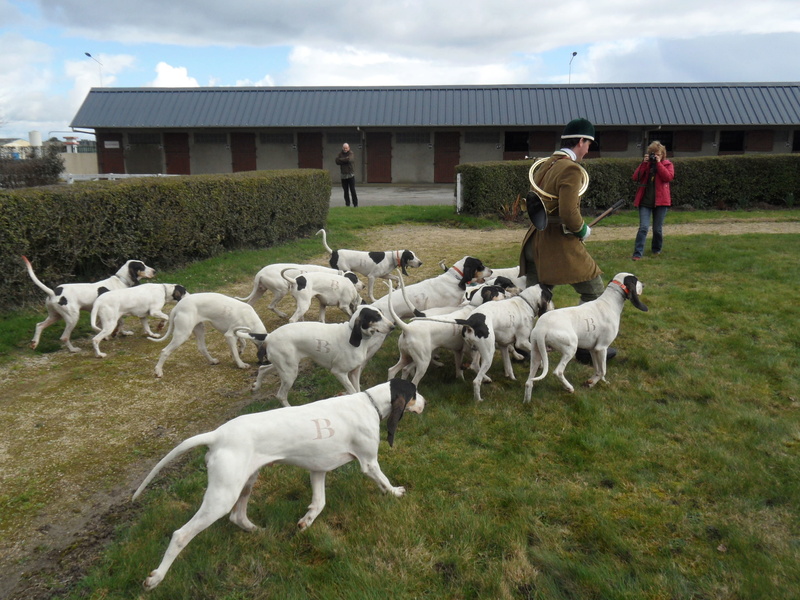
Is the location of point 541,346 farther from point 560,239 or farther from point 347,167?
point 347,167

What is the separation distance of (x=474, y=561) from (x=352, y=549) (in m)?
0.67

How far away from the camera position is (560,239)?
585 cm

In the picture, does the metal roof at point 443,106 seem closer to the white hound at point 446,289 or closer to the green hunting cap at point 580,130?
the white hound at point 446,289

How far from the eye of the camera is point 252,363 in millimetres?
6820

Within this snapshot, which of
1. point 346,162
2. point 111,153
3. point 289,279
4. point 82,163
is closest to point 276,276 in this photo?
point 289,279

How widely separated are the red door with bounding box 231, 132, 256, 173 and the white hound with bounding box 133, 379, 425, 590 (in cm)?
A: 2591

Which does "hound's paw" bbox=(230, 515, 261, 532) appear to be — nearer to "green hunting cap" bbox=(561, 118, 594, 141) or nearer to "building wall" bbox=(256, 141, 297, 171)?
"green hunting cap" bbox=(561, 118, 594, 141)

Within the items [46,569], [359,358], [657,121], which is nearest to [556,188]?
[359,358]

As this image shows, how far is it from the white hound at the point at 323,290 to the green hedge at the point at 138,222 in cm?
311

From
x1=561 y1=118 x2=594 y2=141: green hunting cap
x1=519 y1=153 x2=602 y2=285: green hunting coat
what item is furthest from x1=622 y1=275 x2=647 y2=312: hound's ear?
x1=561 y1=118 x2=594 y2=141: green hunting cap

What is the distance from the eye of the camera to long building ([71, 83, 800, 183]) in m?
25.8

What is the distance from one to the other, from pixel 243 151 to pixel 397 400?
26.4 meters

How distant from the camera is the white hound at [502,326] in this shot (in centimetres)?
541

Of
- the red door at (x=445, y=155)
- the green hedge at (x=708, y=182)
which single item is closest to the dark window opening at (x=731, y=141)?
the green hedge at (x=708, y=182)
